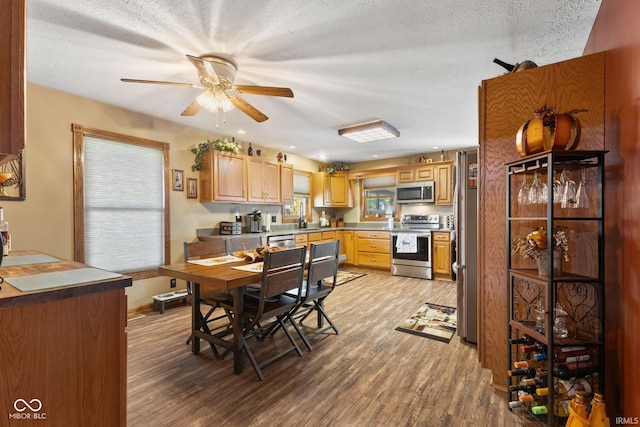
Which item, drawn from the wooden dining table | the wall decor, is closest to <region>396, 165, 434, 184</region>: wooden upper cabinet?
the wooden dining table

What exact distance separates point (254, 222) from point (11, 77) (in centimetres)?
409

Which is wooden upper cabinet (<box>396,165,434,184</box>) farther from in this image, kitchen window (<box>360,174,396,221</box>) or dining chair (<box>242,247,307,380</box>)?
dining chair (<box>242,247,307,380</box>)

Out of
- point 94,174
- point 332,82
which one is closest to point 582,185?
point 332,82

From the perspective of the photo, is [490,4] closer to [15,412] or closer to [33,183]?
[15,412]

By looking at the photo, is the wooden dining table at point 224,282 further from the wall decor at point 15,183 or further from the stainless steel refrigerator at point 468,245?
the stainless steel refrigerator at point 468,245

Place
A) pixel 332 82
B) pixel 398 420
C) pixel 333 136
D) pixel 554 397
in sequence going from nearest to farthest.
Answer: pixel 554 397 → pixel 398 420 → pixel 332 82 → pixel 333 136

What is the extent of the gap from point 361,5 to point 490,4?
0.79m

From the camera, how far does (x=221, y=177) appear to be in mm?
4219

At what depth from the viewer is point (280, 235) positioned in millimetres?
4781

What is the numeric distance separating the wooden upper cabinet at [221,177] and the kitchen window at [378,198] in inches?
128

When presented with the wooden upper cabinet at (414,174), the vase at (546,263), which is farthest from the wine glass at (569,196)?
the wooden upper cabinet at (414,174)

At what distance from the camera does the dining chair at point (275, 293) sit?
207cm

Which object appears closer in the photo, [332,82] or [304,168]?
[332,82]

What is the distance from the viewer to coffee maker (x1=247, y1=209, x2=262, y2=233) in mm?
4824
